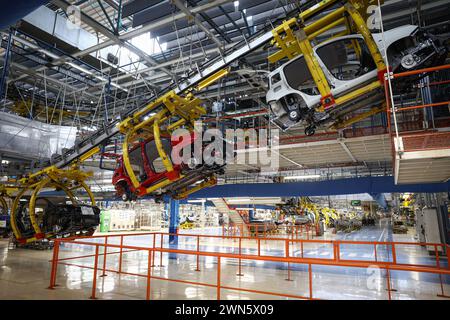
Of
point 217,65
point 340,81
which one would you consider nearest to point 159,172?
point 217,65

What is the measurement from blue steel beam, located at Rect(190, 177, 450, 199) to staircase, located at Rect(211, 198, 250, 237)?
7264 millimetres

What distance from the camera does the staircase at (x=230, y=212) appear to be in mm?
21317

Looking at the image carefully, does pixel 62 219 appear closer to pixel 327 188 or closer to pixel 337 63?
pixel 327 188

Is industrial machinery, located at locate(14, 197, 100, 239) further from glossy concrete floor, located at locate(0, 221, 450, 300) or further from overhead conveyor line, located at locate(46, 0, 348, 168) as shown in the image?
overhead conveyor line, located at locate(46, 0, 348, 168)

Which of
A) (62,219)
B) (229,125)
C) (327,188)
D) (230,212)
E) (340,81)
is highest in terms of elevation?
Answer: (229,125)

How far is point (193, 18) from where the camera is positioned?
7.46m

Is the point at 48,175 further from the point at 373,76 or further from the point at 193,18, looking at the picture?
the point at 373,76

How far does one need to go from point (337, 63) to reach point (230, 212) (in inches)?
694

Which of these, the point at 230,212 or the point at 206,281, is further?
the point at 230,212

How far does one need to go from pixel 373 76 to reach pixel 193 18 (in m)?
4.69

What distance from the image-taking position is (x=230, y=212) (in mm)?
22250

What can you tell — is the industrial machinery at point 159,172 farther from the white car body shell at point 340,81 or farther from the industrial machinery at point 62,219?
the industrial machinery at point 62,219
